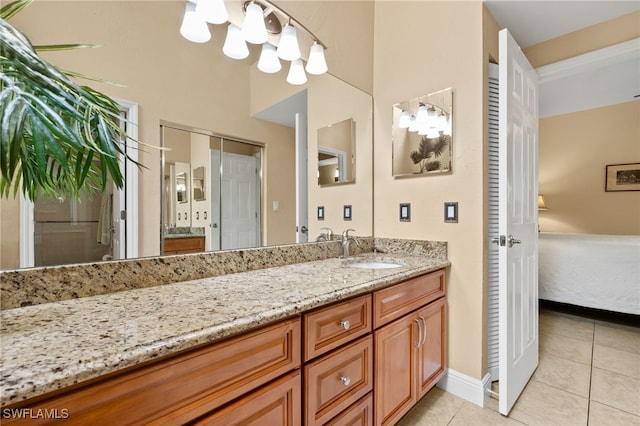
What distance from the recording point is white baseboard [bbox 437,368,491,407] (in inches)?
65.6

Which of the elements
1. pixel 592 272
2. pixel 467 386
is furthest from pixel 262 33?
pixel 592 272

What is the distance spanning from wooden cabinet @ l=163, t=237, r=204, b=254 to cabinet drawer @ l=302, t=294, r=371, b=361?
587mm

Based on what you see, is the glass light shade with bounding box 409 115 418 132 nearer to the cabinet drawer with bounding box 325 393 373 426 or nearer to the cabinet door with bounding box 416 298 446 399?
the cabinet door with bounding box 416 298 446 399

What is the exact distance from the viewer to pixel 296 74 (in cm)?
173

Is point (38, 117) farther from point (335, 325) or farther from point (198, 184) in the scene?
point (335, 325)

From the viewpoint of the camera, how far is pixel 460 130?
176 centimetres

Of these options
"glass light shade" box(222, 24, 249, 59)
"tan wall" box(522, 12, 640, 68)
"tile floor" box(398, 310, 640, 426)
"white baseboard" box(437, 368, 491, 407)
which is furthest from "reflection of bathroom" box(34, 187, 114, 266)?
"tan wall" box(522, 12, 640, 68)

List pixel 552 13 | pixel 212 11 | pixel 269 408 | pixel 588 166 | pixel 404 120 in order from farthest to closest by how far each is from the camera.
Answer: pixel 588 166 → pixel 404 120 → pixel 552 13 → pixel 212 11 → pixel 269 408

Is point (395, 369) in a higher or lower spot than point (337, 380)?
lower

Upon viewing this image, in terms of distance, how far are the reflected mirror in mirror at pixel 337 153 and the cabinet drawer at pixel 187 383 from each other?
1.23 meters

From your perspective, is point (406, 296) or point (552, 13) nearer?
point (406, 296)

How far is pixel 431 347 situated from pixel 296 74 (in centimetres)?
172

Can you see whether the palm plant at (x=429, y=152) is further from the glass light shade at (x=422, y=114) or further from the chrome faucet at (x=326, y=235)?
the chrome faucet at (x=326, y=235)

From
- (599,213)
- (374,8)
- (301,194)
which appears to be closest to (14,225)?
(301,194)
